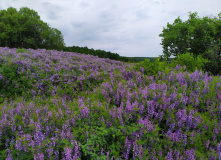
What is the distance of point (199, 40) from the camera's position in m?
16.7

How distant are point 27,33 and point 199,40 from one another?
2187 cm

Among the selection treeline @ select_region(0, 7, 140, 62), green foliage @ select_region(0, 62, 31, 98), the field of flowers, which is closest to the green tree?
treeline @ select_region(0, 7, 140, 62)

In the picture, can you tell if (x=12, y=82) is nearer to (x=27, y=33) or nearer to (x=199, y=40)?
(x=199, y=40)

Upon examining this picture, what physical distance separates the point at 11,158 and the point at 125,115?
1.88 metres

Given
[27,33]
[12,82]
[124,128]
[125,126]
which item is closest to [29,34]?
[27,33]

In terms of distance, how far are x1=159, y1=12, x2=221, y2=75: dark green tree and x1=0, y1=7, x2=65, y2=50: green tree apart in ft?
Answer: 51.7

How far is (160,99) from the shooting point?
3865mm

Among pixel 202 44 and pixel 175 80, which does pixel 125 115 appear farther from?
pixel 202 44

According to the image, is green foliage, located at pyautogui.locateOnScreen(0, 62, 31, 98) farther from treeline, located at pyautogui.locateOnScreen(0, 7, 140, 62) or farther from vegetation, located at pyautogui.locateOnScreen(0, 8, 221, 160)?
treeline, located at pyautogui.locateOnScreen(0, 7, 140, 62)

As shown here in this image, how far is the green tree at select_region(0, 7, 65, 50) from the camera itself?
886 inches

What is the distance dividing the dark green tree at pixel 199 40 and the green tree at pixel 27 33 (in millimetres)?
15764

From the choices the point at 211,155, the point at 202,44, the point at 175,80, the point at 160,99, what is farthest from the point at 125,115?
the point at 202,44

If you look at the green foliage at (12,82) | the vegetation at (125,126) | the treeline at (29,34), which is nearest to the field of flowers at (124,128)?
the vegetation at (125,126)

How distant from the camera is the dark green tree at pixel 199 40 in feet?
50.8
